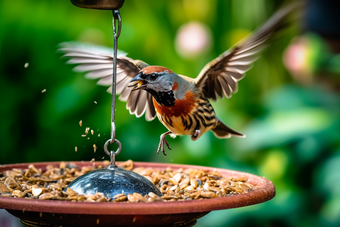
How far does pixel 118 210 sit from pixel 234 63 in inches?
55.3

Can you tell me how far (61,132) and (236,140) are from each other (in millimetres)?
1744

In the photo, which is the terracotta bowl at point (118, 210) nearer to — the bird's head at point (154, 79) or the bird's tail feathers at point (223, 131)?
the bird's head at point (154, 79)

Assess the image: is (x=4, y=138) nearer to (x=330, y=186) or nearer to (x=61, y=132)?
(x=61, y=132)

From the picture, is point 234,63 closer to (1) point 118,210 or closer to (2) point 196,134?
(2) point 196,134

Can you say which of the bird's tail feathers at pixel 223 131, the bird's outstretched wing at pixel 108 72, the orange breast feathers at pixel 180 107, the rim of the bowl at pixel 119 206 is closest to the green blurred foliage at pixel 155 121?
the bird's tail feathers at pixel 223 131

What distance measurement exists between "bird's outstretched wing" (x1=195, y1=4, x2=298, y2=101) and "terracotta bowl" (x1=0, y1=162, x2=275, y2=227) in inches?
31.6

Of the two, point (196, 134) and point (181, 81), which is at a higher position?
point (181, 81)

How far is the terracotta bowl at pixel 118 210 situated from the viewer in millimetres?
1698

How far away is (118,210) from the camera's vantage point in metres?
1.69

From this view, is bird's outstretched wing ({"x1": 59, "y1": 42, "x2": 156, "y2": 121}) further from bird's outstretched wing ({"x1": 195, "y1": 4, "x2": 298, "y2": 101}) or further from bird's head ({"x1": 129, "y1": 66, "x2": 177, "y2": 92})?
bird's head ({"x1": 129, "y1": 66, "x2": 177, "y2": 92})

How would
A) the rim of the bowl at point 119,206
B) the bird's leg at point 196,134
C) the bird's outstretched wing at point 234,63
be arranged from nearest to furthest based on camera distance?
1. the rim of the bowl at point 119,206
2. the bird's outstretched wing at point 234,63
3. the bird's leg at point 196,134

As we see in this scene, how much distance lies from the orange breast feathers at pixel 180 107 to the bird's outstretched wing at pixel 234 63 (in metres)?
0.17

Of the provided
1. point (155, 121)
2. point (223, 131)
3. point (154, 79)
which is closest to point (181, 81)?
point (154, 79)

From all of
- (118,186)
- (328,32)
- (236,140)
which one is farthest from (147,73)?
(328,32)
